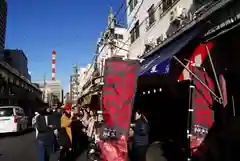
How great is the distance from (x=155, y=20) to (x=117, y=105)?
1213cm

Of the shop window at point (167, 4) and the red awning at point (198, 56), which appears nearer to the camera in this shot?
the red awning at point (198, 56)

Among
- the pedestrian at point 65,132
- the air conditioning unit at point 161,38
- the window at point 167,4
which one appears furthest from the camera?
the air conditioning unit at point 161,38

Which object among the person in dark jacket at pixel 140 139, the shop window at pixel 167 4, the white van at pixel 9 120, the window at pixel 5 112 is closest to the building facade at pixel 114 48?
the person in dark jacket at pixel 140 139

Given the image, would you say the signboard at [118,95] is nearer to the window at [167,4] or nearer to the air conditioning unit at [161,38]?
the air conditioning unit at [161,38]

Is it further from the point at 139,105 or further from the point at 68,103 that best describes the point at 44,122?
the point at 139,105

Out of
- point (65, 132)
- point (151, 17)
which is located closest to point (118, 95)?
point (65, 132)

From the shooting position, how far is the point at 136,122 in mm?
7273

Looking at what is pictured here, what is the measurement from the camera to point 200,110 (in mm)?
4980

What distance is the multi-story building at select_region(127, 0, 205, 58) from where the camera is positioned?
12.1m

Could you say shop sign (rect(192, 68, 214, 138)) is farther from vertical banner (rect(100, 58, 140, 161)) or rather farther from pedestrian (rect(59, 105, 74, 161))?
pedestrian (rect(59, 105, 74, 161))

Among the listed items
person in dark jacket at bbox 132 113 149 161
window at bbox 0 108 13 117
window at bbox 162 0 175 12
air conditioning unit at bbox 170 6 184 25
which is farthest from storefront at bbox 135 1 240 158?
window at bbox 0 108 13 117

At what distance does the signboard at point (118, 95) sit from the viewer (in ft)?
17.4

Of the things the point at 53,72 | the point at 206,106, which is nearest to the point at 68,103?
the point at 206,106

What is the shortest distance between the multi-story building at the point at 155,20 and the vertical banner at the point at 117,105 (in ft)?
19.9
